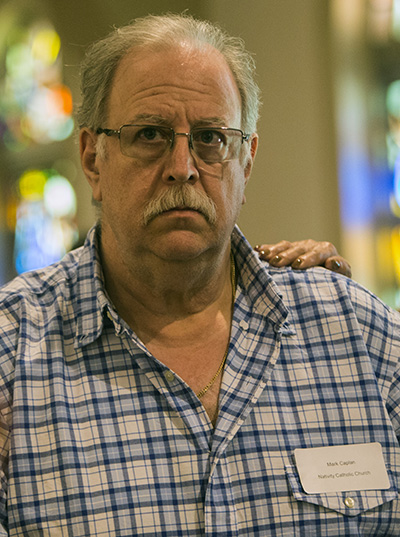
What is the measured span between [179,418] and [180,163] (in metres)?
0.64

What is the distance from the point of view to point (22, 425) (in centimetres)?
183

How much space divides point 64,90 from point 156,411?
15.5ft

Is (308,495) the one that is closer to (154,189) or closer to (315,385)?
(315,385)

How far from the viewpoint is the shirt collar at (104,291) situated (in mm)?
1990

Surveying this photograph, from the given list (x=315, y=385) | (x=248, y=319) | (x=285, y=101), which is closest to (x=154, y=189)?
(x=248, y=319)

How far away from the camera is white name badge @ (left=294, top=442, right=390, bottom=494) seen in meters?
1.91

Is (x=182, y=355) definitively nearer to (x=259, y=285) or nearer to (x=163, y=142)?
(x=259, y=285)

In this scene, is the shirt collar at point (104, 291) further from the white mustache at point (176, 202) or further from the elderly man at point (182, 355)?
the white mustache at point (176, 202)

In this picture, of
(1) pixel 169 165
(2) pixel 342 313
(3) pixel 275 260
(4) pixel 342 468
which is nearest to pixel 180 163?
(1) pixel 169 165

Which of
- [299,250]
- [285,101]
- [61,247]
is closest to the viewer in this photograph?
[299,250]

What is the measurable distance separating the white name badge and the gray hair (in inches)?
36.5

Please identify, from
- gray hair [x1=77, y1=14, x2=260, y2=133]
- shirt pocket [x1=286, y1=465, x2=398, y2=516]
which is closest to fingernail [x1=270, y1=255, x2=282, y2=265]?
gray hair [x1=77, y1=14, x2=260, y2=133]

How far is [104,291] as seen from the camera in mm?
2080

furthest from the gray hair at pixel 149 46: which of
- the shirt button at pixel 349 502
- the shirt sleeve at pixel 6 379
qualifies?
the shirt button at pixel 349 502
